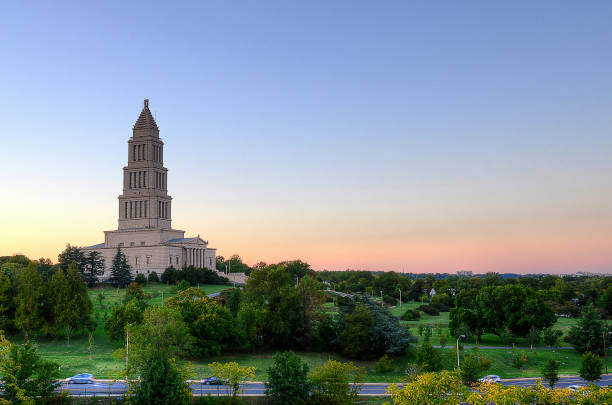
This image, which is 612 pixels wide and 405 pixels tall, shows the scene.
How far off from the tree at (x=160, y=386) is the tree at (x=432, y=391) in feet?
50.9

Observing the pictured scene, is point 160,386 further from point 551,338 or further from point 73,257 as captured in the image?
point 73,257

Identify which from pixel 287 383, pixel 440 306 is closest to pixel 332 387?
pixel 287 383

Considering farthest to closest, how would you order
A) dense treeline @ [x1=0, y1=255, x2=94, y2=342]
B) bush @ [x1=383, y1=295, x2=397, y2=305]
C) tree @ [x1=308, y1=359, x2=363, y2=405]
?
1. bush @ [x1=383, y1=295, x2=397, y2=305]
2. dense treeline @ [x1=0, y1=255, x2=94, y2=342]
3. tree @ [x1=308, y1=359, x2=363, y2=405]

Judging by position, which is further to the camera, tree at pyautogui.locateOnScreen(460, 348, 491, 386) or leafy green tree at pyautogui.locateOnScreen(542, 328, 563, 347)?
leafy green tree at pyautogui.locateOnScreen(542, 328, 563, 347)

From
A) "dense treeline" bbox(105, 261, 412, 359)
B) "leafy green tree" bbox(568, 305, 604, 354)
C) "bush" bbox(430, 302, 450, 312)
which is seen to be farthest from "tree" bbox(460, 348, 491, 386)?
"bush" bbox(430, 302, 450, 312)

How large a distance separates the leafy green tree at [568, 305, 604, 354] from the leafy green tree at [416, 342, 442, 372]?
21.4 metres

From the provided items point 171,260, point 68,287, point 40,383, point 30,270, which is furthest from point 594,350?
point 171,260

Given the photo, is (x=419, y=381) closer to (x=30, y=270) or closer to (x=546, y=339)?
(x=546, y=339)

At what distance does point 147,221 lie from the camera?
12550 centimetres

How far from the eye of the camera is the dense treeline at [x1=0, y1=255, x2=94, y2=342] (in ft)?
202

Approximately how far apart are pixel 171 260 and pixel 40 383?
257 ft

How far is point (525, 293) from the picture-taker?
70.6m

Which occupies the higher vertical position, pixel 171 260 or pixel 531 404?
pixel 171 260

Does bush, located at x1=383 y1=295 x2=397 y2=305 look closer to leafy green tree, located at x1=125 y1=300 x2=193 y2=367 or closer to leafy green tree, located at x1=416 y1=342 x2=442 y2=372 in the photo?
leafy green tree, located at x1=416 y1=342 x2=442 y2=372
